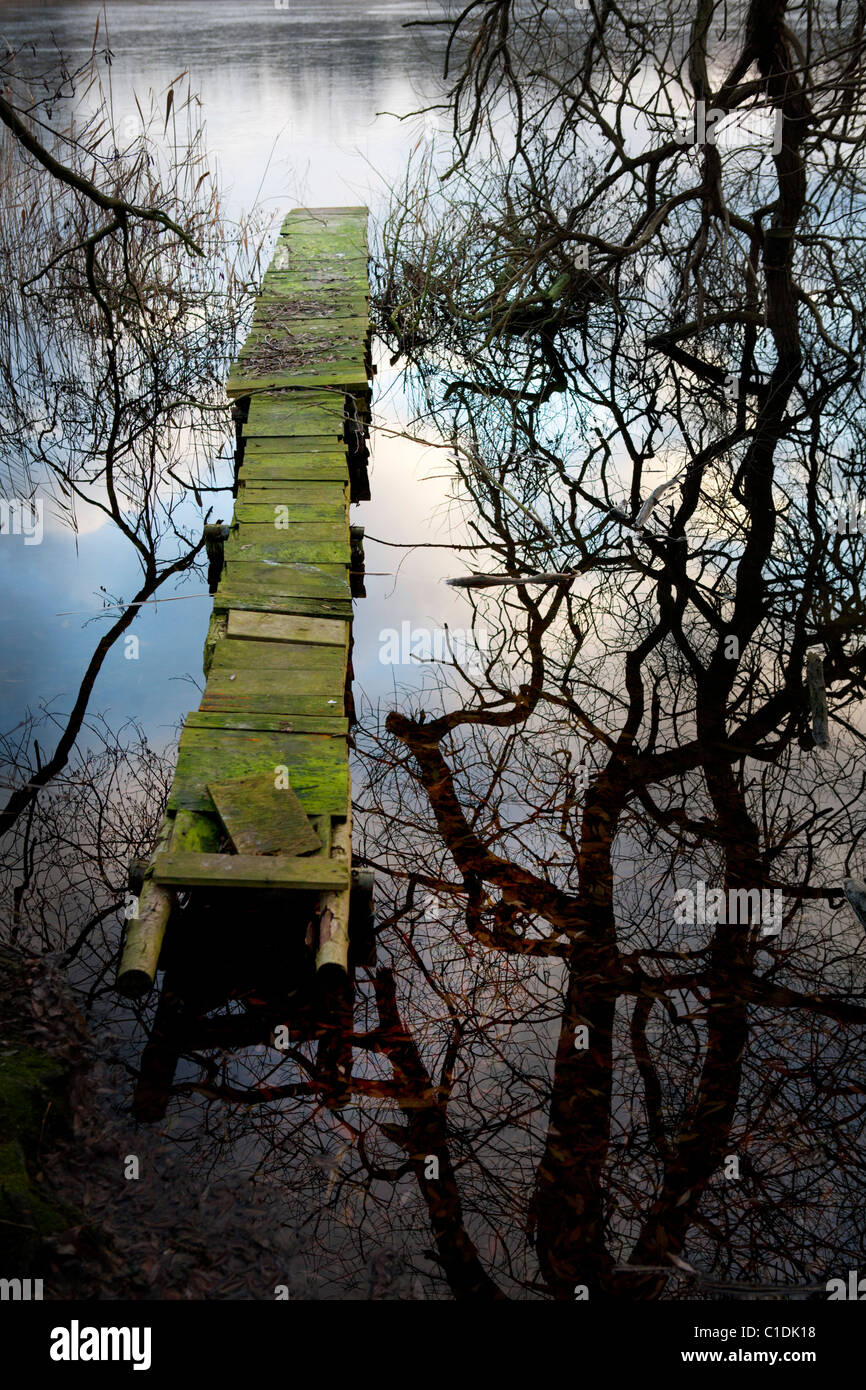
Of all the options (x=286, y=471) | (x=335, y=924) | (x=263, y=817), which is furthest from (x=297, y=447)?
(x=335, y=924)

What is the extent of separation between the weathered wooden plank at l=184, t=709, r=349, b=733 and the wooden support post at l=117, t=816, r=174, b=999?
0.89 meters

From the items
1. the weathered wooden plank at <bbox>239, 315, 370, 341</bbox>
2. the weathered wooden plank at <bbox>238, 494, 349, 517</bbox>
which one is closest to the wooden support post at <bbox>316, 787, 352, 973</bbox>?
the weathered wooden plank at <bbox>238, 494, 349, 517</bbox>

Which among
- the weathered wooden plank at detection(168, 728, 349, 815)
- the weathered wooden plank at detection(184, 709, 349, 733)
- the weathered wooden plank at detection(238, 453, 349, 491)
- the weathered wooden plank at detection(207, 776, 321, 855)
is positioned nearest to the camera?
the weathered wooden plank at detection(207, 776, 321, 855)

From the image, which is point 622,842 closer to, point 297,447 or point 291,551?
point 291,551

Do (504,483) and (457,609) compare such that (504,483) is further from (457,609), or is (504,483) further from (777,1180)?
(777,1180)

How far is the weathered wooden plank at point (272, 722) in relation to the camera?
4.48 metres

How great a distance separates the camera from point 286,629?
5.22 meters

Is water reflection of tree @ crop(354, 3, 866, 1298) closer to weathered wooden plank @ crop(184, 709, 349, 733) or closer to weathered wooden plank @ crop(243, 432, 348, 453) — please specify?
weathered wooden plank @ crop(184, 709, 349, 733)

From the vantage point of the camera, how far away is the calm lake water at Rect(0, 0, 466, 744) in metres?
5.64

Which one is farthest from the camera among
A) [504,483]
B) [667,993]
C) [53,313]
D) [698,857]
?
[53,313]
